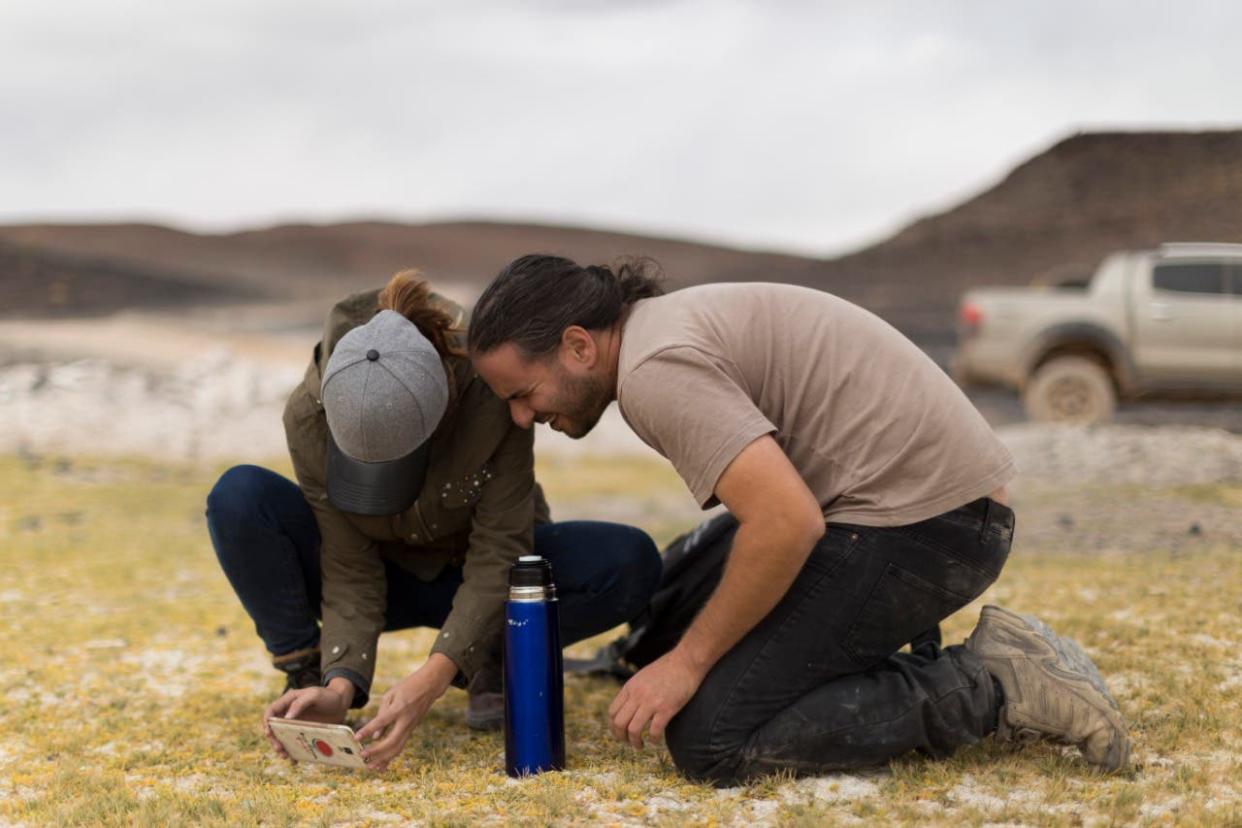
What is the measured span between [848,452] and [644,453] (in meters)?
10.0

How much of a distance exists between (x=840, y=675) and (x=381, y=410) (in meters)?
1.25

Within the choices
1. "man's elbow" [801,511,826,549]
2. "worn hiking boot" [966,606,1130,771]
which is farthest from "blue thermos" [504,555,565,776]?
"worn hiking boot" [966,606,1130,771]

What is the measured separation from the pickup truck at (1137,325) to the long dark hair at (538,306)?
893cm

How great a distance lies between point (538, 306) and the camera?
9.44 feet

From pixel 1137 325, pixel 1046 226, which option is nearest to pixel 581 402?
pixel 1137 325

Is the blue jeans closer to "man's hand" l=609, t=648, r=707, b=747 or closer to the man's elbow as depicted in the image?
"man's hand" l=609, t=648, r=707, b=747

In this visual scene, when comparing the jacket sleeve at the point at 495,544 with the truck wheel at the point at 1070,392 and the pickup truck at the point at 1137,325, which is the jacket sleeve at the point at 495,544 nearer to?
the pickup truck at the point at 1137,325

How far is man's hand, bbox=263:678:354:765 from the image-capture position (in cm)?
314

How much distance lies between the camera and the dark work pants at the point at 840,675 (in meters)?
2.93

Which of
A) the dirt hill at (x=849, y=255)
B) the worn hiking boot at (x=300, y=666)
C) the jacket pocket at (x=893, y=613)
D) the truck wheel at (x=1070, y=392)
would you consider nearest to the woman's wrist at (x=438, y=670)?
the worn hiking boot at (x=300, y=666)

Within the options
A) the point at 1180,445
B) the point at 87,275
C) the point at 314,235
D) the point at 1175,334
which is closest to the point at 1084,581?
the point at 1180,445

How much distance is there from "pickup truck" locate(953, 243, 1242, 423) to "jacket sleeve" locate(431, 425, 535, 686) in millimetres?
8676

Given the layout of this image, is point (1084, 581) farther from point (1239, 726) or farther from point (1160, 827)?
point (1160, 827)

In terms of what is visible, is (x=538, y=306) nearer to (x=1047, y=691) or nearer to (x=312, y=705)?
(x=312, y=705)
